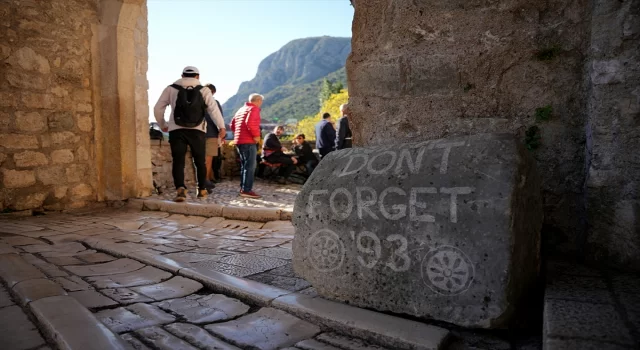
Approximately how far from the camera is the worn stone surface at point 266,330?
1.49m

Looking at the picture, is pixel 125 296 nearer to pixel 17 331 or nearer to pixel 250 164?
pixel 17 331

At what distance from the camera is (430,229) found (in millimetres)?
1507

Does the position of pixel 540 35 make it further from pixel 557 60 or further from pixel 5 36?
pixel 5 36

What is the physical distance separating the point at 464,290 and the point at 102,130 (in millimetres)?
5554

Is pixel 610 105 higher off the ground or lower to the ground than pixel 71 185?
higher

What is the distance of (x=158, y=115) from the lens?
17.0 ft

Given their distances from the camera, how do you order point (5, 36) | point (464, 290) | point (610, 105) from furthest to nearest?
point (5, 36) < point (610, 105) < point (464, 290)

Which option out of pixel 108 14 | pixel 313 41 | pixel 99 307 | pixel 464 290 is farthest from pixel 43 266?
pixel 313 41

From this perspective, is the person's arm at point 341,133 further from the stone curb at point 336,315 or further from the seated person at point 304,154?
the stone curb at point 336,315

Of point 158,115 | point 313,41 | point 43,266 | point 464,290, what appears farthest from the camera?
point 313,41

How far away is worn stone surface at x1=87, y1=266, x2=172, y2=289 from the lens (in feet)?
7.15

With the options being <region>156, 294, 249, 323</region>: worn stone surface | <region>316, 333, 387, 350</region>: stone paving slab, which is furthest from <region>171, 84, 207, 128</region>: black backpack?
<region>316, 333, 387, 350</region>: stone paving slab

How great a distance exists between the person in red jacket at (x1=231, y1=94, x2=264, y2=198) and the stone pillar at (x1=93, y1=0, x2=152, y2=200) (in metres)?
1.45

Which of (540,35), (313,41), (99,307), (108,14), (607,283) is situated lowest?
(99,307)
